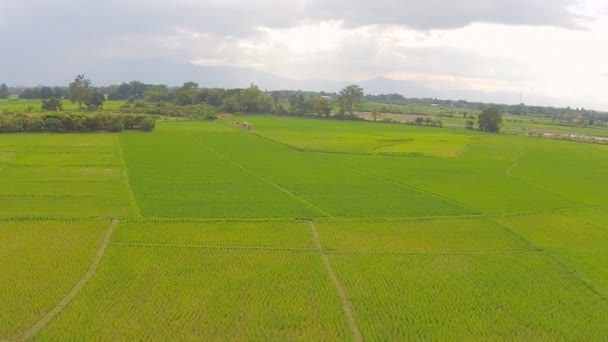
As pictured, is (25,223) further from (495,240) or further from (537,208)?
(537,208)

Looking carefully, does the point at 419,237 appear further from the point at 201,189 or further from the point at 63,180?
the point at 63,180

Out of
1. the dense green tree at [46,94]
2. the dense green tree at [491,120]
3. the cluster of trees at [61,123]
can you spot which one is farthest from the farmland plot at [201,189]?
the dense green tree at [46,94]

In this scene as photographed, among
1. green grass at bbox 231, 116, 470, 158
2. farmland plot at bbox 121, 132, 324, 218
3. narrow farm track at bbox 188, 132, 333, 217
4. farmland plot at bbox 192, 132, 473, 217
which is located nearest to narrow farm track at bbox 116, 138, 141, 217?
farmland plot at bbox 121, 132, 324, 218

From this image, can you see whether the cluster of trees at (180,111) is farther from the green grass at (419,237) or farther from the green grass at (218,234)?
the green grass at (419,237)

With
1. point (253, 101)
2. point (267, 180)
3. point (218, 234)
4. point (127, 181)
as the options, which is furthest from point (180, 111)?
point (218, 234)

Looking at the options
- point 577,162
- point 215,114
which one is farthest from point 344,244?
point 215,114

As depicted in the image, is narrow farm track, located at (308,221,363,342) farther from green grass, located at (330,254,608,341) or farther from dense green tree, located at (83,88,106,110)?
dense green tree, located at (83,88,106,110)
